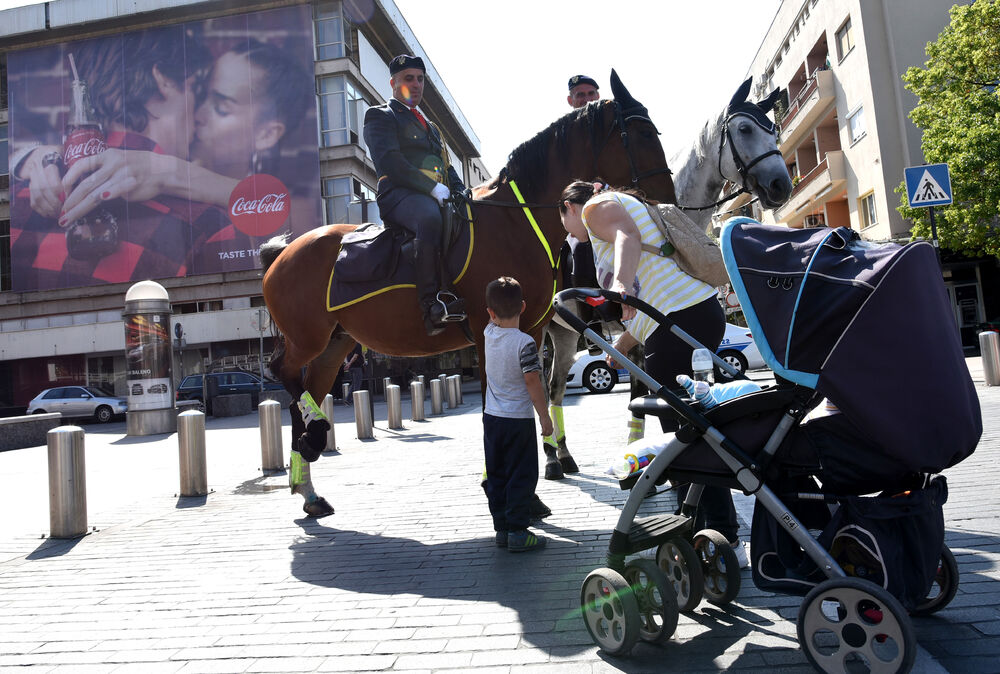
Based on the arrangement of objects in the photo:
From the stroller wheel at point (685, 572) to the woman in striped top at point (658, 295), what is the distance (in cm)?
54

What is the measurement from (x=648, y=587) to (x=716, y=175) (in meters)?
4.31

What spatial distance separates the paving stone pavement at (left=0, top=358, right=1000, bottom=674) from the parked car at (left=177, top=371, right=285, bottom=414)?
2185 cm

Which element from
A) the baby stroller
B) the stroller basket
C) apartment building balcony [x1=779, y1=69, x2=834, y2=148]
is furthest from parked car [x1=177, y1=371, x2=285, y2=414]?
the stroller basket

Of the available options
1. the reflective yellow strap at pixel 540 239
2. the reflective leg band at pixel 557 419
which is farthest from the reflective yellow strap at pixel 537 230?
the reflective leg band at pixel 557 419

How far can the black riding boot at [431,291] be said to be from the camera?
492 cm

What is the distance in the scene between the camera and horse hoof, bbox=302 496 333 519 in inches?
231

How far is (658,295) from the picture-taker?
373cm

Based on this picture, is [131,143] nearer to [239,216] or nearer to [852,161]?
[239,216]

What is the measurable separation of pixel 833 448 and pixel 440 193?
11.2 feet

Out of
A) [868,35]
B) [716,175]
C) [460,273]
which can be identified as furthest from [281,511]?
[868,35]

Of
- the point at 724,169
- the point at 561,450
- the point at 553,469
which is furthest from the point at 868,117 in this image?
the point at 553,469

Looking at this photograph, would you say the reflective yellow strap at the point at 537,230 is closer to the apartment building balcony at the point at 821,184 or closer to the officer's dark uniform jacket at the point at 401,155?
the officer's dark uniform jacket at the point at 401,155

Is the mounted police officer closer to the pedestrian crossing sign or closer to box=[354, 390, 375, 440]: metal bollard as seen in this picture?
box=[354, 390, 375, 440]: metal bollard

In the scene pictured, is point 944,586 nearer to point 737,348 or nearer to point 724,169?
point 724,169
